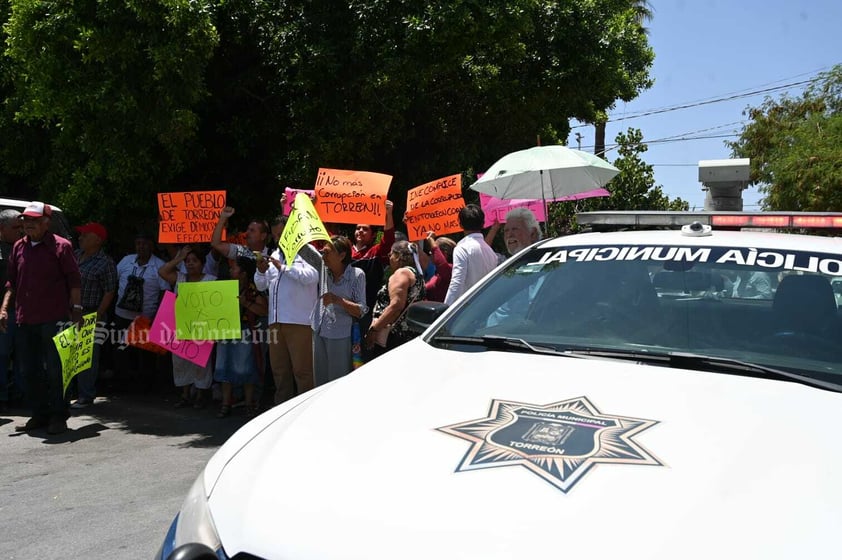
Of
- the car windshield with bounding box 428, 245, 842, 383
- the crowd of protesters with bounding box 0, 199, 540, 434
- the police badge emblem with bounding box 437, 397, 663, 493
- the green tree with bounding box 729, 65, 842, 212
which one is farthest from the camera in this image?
the green tree with bounding box 729, 65, 842, 212

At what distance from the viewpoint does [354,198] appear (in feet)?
26.7

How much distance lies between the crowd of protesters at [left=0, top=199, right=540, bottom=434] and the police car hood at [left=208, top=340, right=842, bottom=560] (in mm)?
4110

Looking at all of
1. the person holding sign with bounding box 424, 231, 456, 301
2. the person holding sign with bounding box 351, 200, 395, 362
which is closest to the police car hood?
the person holding sign with bounding box 424, 231, 456, 301

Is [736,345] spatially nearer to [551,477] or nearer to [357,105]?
[551,477]

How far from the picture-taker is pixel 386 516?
1972 millimetres

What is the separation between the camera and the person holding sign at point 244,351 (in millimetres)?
8398

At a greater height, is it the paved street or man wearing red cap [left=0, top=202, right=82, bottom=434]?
man wearing red cap [left=0, top=202, right=82, bottom=434]

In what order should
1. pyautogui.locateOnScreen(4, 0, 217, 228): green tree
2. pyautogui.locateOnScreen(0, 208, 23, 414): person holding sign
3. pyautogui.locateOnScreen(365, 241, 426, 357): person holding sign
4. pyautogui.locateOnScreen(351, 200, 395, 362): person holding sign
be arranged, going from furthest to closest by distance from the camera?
pyautogui.locateOnScreen(0, 208, 23, 414): person holding sign, pyautogui.locateOnScreen(4, 0, 217, 228): green tree, pyautogui.locateOnScreen(351, 200, 395, 362): person holding sign, pyautogui.locateOnScreen(365, 241, 426, 357): person holding sign

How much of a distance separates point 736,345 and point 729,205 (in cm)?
843

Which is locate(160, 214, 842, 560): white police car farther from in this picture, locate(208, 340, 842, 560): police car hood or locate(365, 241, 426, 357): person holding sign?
locate(365, 241, 426, 357): person holding sign

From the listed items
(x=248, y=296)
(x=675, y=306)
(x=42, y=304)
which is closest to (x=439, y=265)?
(x=248, y=296)

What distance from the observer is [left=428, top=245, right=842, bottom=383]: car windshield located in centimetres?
294

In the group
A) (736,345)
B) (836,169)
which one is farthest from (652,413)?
(836,169)

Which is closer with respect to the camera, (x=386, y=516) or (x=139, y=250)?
(x=386, y=516)
